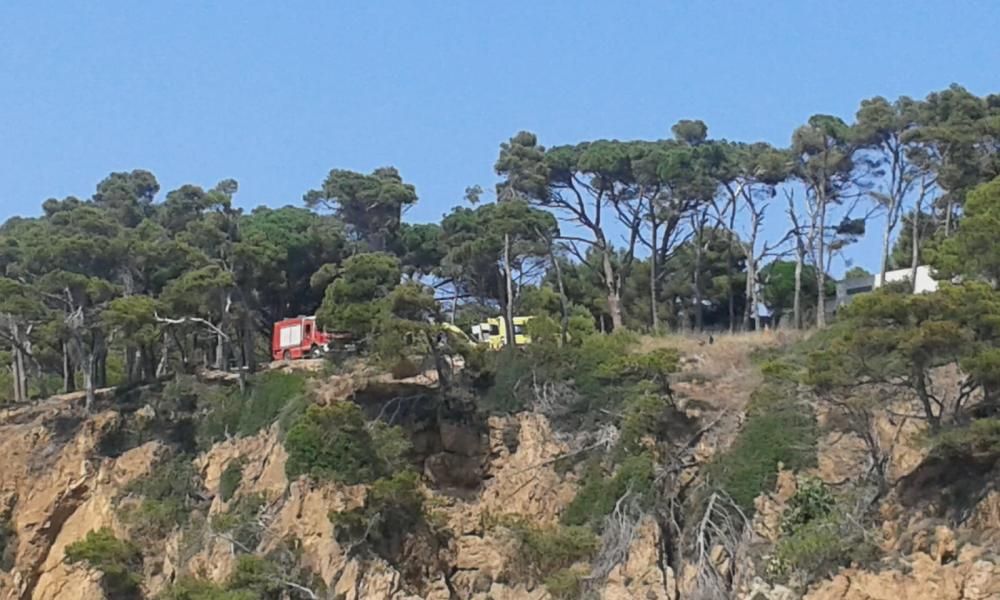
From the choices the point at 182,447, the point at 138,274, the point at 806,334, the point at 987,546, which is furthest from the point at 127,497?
the point at 987,546

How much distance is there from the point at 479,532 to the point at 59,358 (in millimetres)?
20844

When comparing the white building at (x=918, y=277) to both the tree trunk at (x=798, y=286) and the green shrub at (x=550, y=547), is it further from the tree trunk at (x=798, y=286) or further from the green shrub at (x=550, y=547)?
the green shrub at (x=550, y=547)

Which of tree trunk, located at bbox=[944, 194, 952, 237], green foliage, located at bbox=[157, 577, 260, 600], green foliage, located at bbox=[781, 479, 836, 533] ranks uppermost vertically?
tree trunk, located at bbox=[944, 194, 952, 237]

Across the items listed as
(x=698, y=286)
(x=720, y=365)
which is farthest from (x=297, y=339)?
(x=720, y=365)

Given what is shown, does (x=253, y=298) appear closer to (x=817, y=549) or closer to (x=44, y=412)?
(x=44, y=412)

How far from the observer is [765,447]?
1524 inches

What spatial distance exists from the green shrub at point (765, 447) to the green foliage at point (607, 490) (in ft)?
5.40

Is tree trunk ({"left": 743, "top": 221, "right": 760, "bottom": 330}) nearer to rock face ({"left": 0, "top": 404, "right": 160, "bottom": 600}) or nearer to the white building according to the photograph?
the white building

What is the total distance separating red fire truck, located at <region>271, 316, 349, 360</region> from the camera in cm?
5178

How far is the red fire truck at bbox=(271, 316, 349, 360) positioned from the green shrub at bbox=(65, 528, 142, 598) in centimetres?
1012

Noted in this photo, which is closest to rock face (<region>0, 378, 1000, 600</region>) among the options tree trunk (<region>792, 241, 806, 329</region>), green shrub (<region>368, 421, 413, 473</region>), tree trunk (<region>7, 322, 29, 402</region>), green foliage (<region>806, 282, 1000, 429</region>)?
green shrub (<region>368, 421, 413, 473</region>)

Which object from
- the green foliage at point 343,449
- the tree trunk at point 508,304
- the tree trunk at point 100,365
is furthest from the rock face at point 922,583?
the tree trunk at point 100,365

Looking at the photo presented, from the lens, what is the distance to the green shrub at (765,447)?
38031 mm

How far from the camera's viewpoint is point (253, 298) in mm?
56406
